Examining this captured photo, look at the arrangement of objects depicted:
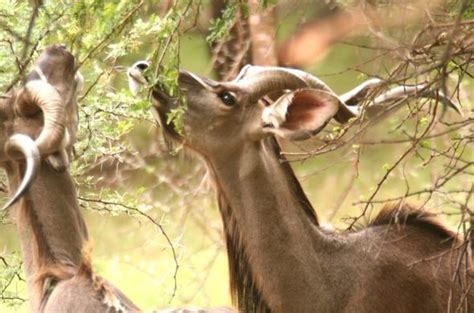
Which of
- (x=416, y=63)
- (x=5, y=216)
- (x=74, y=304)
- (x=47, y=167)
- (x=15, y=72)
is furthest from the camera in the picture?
(x=5, y=216)

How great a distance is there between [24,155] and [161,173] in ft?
17.6

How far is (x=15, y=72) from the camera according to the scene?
8.20 m

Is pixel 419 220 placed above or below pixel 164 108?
below

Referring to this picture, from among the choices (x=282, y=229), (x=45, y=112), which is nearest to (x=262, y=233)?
(x=282, y=229)

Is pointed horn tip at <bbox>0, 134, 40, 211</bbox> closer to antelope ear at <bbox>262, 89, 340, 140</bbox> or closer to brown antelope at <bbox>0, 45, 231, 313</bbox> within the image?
brown antelope at <bbox>0, 45, 231, 313</bbox>

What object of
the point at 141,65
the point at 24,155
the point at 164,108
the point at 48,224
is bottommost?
the point at 48,224

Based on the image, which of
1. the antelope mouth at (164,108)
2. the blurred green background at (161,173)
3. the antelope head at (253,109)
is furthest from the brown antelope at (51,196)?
the antelope head at (253,109)

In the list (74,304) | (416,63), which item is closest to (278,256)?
(74,304)

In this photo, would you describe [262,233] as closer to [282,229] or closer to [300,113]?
[282,229]

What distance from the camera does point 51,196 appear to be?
24.7 ft

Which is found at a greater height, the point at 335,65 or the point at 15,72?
the point at 335,65

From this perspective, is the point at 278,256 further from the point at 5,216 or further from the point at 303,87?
the point at 5,216

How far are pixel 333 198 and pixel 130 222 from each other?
2.28 m

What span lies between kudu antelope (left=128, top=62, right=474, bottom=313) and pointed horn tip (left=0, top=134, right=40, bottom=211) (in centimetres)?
64
